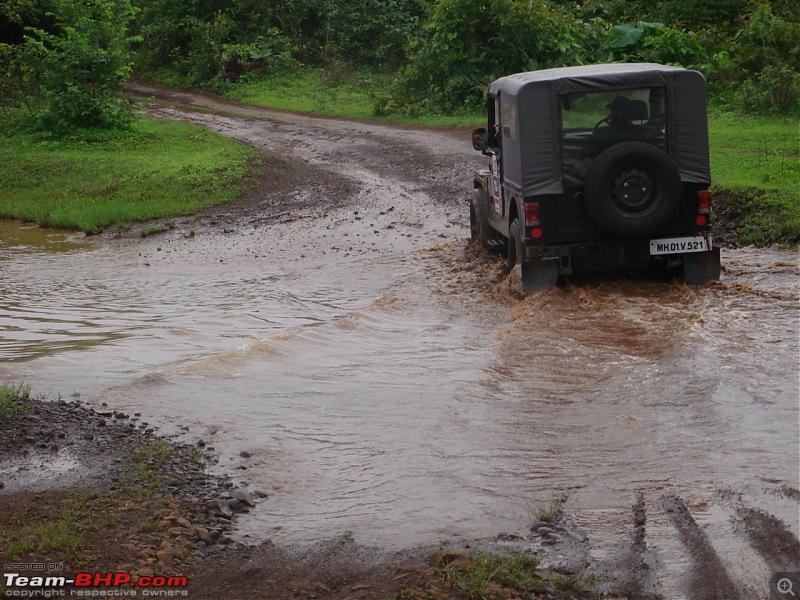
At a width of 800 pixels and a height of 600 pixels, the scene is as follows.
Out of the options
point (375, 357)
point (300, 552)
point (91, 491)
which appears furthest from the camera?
point (375, 357)

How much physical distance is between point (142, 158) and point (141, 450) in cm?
1589

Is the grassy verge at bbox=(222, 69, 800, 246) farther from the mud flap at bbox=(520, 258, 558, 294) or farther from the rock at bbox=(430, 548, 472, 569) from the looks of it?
the rock at bbox=(430, 548, 472, 569)

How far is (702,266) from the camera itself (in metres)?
9.80

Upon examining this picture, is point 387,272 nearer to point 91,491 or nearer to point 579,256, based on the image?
point 579,256

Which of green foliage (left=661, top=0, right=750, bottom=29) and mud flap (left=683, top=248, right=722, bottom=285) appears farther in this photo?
green foliage (left=661, top=0, right=750, bottom=29)

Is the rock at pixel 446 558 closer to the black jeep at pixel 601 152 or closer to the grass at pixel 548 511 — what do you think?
the grass at pixel 548 511

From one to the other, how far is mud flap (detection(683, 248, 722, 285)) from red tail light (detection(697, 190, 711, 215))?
39cm

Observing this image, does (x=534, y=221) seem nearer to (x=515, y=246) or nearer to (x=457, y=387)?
(x=515, y=246)

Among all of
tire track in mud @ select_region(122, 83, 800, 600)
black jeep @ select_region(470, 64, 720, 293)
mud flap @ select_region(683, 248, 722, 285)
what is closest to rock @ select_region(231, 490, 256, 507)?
tire track in mud @ select_region(122, 83, 800, 600)

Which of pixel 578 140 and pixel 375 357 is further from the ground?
pixel 578 140

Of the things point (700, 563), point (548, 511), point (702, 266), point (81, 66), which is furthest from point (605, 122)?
point (81, 66)

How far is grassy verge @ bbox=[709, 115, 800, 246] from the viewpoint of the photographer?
1192 centimetres

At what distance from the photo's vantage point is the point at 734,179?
13938mm

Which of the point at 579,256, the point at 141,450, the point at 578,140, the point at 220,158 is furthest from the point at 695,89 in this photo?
the point at 220,158
